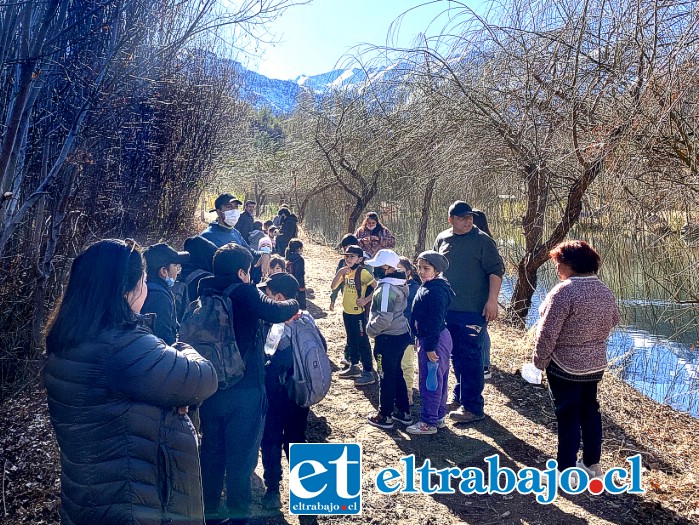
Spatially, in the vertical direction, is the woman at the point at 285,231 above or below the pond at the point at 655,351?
above

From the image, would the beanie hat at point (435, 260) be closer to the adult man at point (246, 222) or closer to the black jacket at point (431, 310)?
the black jacket at point (431, 310)

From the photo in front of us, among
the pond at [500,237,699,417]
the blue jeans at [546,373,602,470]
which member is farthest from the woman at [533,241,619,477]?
the pond at [500,237,699,417]

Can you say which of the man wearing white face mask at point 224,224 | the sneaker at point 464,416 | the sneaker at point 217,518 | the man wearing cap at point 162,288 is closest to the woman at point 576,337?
the sneaker at point 464,416

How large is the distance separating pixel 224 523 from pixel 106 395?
4.94ft

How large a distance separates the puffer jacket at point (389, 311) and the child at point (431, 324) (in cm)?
12

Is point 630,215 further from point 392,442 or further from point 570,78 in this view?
point 392,442

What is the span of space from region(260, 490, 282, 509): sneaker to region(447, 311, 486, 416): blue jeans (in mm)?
2009

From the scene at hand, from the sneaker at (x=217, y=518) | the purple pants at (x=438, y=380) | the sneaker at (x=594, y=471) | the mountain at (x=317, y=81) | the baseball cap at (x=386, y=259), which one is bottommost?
the sneaker at (x=217, y=518)

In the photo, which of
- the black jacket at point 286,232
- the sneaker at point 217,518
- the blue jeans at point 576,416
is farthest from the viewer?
the black jacket at point 286,232

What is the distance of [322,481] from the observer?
3512 millimetres

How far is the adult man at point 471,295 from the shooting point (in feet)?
15.0

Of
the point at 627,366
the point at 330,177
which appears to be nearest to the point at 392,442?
the point at 627,366

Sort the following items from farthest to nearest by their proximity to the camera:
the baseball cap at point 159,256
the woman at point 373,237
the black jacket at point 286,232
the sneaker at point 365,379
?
the black jacket at point 286,232
the woman at point 373,237
the sneaker at point 365,379
the baseball cap at point 159,256

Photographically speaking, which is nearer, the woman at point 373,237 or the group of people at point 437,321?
the group of people at point 437,321
